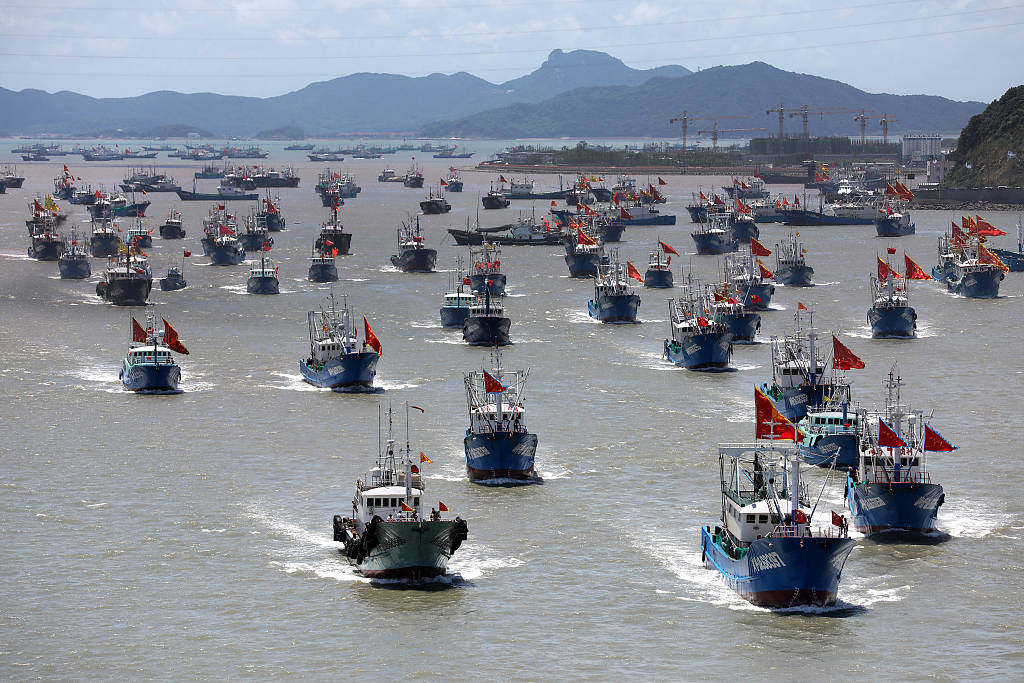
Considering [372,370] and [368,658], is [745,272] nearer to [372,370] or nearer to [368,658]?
[372,370]

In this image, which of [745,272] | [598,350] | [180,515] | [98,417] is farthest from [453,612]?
[745,272]

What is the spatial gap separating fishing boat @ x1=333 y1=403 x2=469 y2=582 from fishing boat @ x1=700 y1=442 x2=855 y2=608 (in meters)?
11.5

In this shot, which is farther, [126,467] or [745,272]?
[745,272]

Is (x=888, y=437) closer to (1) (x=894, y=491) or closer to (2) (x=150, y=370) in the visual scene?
(1) (x=894, y=491)

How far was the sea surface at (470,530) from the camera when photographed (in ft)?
196

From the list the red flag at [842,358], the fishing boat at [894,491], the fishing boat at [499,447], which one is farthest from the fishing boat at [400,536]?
the red flag at [842,358]

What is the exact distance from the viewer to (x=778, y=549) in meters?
61.9

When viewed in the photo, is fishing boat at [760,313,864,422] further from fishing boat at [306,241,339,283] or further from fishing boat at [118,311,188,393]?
fishing boat at [306,241,339,283]

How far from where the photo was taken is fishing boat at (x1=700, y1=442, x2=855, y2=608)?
202 feet

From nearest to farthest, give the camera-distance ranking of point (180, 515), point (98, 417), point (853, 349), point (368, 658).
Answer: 1. point (368, 658)
2. point (180, 515)
3. point (98, 417)
4. point (853, 349)

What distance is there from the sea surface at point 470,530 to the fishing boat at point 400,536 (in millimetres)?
1311

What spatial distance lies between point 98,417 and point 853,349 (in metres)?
62.4

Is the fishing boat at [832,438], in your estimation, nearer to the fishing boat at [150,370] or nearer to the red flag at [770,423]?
the red flag at [770,423]

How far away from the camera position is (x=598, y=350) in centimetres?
13225
